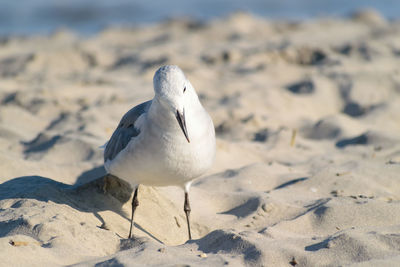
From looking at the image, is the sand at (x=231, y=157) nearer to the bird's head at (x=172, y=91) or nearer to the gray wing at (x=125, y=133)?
the gray wing at (x=125, y=133)

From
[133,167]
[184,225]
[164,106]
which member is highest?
[164,106]

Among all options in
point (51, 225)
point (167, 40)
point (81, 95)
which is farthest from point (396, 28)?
point (51, 225)

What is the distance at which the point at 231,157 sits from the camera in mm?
5410

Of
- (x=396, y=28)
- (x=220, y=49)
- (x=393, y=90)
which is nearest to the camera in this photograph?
(x=393, y=90)

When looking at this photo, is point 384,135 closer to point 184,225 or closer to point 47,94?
point 184,225

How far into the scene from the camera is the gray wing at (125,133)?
368cm

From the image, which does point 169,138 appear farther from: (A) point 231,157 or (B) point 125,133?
(A) point 231,157

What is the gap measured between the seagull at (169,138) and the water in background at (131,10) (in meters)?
15.7

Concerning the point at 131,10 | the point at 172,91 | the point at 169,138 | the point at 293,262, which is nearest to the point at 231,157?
the point at 169,138

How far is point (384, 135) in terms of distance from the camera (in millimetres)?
5664

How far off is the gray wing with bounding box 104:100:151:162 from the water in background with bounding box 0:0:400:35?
50.3 ft

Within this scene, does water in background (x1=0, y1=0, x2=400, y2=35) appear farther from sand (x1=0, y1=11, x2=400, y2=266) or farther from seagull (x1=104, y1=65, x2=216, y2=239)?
seagull (x1=104, y1=65, x2=216, y2=239)

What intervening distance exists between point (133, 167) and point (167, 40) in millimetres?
9209

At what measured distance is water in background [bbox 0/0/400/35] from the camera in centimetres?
1967
